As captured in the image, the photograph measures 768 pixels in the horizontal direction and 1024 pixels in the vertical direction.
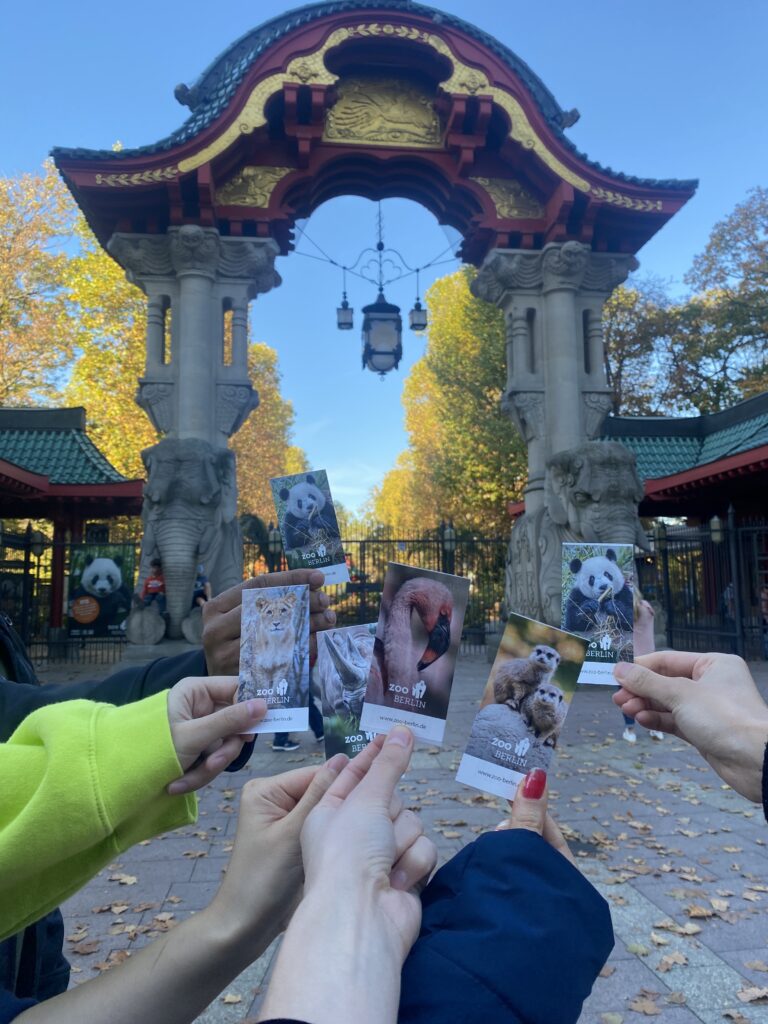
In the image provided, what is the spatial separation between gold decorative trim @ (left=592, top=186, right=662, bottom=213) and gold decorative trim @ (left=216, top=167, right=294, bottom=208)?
5.16 meters

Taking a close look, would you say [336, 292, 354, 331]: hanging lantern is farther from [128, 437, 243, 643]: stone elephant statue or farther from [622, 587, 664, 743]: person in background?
[622, 587, 664, 743]: person in background

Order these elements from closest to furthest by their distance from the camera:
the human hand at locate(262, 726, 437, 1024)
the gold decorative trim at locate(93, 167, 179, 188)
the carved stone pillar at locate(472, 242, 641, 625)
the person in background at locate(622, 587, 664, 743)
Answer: the human hand at locate(262, 726, 437, 1024)
the person in background at locate(622, 587, 664, 743)
the gold decorative trim at locate(93, 167, 179, 188)
the carved stone pillar at locate(472, 242, 641, 625)

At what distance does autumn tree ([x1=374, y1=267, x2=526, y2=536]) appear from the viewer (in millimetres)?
24750

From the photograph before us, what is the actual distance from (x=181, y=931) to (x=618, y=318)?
2817 centimetres

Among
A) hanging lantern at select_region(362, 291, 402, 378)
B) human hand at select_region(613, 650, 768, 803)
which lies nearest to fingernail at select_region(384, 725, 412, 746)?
human hand at select_region(613, 650, 768, 803)

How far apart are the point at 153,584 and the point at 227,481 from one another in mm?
1786

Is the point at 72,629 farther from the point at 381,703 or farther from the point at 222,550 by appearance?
the point at 381,703

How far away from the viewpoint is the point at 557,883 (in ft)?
3.10

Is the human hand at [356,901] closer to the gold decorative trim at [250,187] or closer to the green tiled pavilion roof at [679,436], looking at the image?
the gold decorative trim at [250,187]

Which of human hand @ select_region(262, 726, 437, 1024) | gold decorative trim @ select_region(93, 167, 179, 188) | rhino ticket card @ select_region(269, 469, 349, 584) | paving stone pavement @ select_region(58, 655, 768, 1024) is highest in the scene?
gold decorative trim @ select_region(93, 167, 179, 188)

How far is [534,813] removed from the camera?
107cm

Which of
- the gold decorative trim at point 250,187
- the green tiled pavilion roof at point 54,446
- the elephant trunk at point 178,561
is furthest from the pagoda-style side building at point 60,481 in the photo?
the gold decorative trim at point 250,187

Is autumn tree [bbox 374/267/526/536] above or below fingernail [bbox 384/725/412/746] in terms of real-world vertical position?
above

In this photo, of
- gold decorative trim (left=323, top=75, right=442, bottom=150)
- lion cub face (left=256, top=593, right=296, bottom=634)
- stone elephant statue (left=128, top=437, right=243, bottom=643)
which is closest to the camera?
lion cub face (left=256, top=593, right=296, bottom=634)
